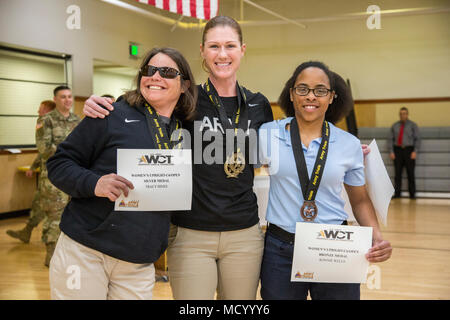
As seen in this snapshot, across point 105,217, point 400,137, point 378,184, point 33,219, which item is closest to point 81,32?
point 33,219

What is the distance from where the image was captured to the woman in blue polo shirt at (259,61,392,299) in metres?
2.00

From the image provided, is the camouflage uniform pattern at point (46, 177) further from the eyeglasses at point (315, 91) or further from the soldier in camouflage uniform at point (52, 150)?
the eyeglasses at point (315, 91)

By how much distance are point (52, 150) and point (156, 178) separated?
3887 millimetres

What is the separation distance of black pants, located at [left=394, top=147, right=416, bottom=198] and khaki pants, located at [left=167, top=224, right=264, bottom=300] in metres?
9.45

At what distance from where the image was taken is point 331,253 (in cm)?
197

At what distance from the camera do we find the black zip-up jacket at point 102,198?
1.77 meters

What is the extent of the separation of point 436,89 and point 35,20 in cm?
947

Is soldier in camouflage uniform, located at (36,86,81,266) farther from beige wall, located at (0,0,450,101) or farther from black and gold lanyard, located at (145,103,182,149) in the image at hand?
beige wall, located at (0,0,450,101)

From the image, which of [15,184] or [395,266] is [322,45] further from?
[15,184]

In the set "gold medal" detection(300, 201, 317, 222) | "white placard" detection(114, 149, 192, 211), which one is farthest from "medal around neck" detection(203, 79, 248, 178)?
"gold medal" detection(300, 201, 317, 222)

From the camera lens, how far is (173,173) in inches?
74.8

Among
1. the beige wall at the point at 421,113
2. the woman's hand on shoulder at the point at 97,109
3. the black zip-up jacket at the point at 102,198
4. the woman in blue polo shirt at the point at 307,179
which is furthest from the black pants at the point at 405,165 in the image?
the woman's hand on shoulder at the point at 97,109

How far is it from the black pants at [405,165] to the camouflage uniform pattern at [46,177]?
316 inches
